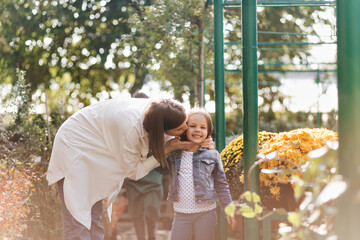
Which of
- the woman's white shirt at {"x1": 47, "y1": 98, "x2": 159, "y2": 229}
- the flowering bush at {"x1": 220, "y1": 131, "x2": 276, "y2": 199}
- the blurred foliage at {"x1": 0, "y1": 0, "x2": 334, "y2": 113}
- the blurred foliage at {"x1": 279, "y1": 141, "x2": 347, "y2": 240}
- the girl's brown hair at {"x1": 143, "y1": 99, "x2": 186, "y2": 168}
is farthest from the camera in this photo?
the blurred foliage at {"x1": 0, "y1": 0, "x2": 334, "y2": 113}

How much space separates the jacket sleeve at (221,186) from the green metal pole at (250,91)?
0.71 ft

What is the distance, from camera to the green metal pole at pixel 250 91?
2613mm

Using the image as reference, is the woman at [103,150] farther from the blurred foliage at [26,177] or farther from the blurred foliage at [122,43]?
the blurred foliage at [122,43]

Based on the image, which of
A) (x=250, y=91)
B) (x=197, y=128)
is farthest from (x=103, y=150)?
(x=250, y=91)

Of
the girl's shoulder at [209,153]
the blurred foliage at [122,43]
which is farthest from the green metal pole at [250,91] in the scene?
the blurred foliage at [122,43]

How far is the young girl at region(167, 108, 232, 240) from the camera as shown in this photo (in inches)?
113

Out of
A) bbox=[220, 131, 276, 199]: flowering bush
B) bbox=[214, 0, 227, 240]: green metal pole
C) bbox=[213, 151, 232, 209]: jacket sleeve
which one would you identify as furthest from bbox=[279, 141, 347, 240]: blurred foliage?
bbox=[214, 0, 227, 240]: green metal pole

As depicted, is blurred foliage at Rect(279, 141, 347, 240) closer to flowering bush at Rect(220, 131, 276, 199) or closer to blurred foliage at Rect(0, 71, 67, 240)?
flowering bush at Rect(220, 131, 276, 199)

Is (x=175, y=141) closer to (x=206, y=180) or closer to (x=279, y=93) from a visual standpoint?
(x=206, y=180)

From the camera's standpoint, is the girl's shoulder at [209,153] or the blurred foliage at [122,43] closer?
the girl's shoulder at [209,153]

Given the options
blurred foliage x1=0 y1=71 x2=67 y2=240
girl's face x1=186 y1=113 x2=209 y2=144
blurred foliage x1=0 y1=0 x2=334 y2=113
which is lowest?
blurred foliage x1=0 y1=71 x2=67 y2=240

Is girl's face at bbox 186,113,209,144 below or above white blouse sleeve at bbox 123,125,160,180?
above

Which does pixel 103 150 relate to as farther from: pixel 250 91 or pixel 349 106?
pixel 349 106

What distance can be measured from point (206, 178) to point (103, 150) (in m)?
0.57
